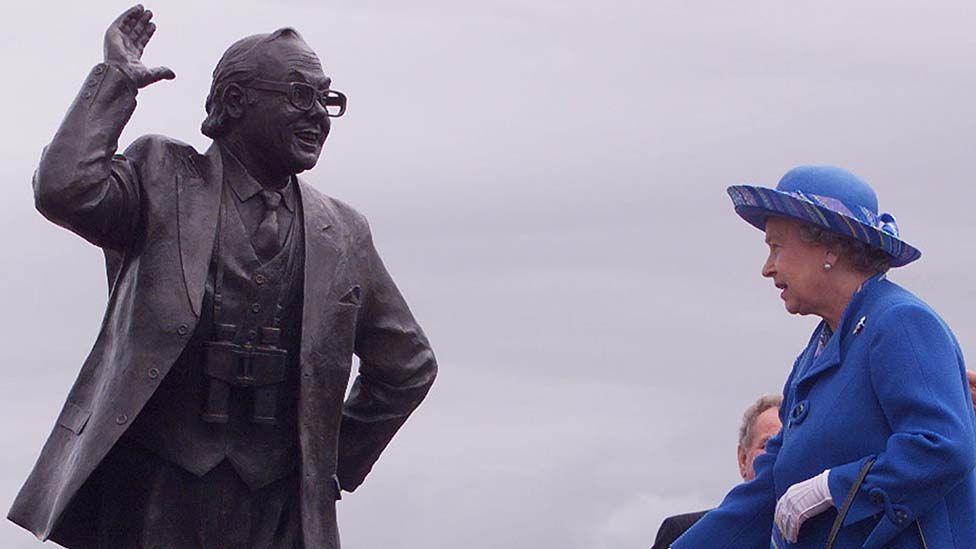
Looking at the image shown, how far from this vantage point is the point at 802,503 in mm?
6781

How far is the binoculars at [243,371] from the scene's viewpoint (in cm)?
764

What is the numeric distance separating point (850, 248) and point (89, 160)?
2.75 meters

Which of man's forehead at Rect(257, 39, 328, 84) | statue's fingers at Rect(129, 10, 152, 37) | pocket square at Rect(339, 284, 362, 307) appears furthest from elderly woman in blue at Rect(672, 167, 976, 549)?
statue's fingers at Rect(129, 10, 152, 37)

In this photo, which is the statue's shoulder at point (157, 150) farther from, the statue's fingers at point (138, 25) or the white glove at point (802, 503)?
the white glove at point (802, 503)

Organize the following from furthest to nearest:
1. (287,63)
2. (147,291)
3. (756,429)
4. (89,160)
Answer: (756,429) → (287,63) → (147,291) → (89,160)

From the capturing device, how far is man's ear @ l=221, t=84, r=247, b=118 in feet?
25.9

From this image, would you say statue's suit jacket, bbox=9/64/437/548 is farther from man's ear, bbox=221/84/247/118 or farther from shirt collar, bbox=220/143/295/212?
man's ear, bbox=221/84/247/118

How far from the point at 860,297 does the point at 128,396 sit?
2696 mm

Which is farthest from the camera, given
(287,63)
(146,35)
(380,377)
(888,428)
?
(380,377)

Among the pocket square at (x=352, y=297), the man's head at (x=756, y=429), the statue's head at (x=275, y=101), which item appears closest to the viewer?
the statue's head at (x=275, y=101)

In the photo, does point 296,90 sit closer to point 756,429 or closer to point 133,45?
point 133,45

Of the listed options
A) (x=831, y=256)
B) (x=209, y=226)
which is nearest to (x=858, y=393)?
(x=831, y=256)

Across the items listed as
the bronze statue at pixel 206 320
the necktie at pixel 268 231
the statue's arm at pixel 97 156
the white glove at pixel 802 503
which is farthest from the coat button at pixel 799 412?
the statue's arm at pixel 97 156

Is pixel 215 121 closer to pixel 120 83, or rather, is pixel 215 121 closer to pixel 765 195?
pixel 120 83
